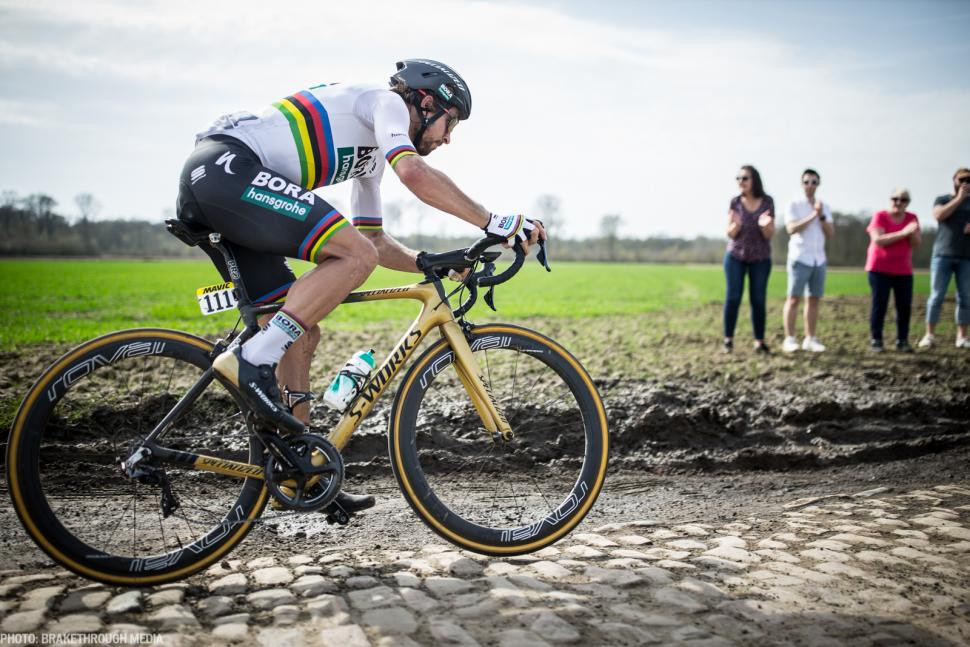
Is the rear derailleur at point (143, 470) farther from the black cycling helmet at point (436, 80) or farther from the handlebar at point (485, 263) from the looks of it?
the black cycling helmet at point (436, 80)

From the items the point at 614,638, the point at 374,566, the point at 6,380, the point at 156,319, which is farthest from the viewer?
the point at 156,319

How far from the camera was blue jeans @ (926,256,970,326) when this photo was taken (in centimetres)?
1044

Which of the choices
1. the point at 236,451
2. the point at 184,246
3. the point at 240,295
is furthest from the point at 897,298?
the point at 184,246

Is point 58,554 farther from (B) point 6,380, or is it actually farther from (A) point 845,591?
(B) point 6,380

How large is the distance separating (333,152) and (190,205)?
30.7 inches

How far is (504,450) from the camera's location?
18.6 ft

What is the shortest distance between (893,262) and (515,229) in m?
9.07

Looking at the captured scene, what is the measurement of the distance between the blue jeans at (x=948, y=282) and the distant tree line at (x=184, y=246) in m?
26.0

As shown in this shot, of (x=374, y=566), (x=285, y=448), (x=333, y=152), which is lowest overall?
(x=374, y=566)

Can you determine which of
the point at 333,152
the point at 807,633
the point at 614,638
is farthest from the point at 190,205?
the point at 807,633

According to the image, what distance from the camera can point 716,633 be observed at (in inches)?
117

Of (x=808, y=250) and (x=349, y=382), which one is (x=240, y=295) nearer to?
(x=349, y=382)

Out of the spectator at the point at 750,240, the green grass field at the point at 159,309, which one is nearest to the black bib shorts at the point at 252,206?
the green grass field at the point at 159,309

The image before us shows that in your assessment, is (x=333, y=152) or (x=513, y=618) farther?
(x=333, y=152)
